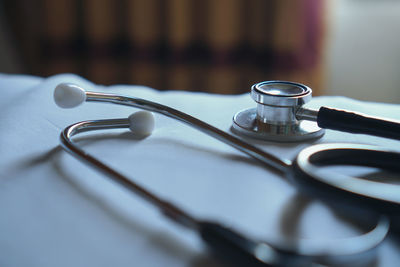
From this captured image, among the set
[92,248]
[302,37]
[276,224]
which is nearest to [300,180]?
[276,224]

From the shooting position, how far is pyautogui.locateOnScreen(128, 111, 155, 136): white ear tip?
640mm

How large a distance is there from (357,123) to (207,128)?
0.61 feet

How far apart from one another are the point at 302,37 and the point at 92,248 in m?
1.62

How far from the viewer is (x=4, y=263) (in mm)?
384

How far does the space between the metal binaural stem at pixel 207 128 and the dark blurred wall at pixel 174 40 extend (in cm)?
126

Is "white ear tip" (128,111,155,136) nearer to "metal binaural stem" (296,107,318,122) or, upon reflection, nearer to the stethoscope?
the stethoscope

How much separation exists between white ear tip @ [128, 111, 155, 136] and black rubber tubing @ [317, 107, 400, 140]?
227 mm

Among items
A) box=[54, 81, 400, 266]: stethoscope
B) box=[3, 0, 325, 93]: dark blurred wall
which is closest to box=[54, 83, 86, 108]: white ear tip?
box=[54, 81, 400, 266]: stethoscope

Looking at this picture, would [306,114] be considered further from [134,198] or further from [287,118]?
[134,198]

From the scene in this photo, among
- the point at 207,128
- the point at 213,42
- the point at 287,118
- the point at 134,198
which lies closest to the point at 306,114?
the point at 287,118

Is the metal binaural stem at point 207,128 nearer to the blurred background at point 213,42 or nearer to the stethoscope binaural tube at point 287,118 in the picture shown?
the stethoscope binaural tube at point 287,118

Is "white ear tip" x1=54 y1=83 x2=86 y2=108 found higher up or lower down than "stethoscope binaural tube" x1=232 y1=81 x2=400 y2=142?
higher up

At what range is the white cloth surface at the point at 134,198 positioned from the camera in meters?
0.40

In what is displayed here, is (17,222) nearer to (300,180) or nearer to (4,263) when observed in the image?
(4,263)
